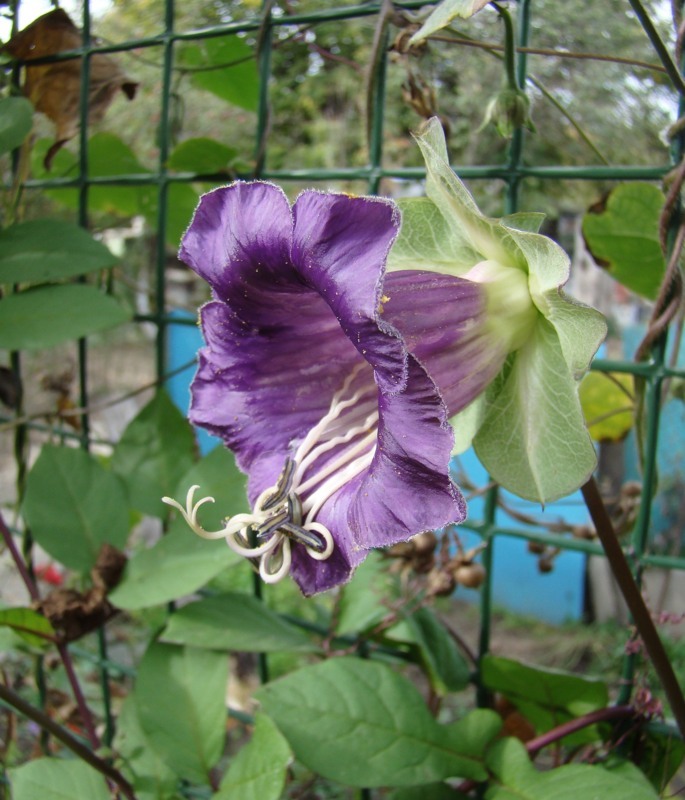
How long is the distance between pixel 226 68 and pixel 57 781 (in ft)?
2.32

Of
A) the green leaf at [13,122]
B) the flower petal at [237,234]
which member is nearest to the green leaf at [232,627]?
the flower petal at [237,234]

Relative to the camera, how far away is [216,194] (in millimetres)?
468

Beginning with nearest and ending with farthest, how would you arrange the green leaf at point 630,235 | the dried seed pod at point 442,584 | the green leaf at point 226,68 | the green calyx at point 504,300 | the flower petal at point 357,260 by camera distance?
the flower petal at point 357,260
the green calyx at point 504,300
the green leaf at point 630,235
the dried seed pod at point 442,584
the green leaf at point 226,68

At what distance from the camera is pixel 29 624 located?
2.34 feet

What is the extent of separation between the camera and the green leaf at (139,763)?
0.72m

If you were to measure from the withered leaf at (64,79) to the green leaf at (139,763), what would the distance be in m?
0.58

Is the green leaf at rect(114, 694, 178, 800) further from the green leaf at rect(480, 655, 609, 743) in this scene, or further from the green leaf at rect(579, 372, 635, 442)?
the green leaf at rect(579, 372, 635, 442)

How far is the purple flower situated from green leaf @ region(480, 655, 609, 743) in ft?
0.85

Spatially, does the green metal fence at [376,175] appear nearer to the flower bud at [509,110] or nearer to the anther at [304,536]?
the flower bud at [509,110]

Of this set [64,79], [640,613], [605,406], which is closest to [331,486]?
[640,613]

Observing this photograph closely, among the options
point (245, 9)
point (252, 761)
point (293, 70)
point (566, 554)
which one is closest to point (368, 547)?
point (252, 761)

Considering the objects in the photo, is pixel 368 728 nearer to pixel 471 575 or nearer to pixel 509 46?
pixel 471 575

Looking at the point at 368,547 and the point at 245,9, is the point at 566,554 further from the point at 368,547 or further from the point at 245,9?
the point at 368,547

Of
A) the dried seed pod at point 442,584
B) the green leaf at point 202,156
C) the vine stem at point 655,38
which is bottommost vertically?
the dried seed pod at point 442,584
